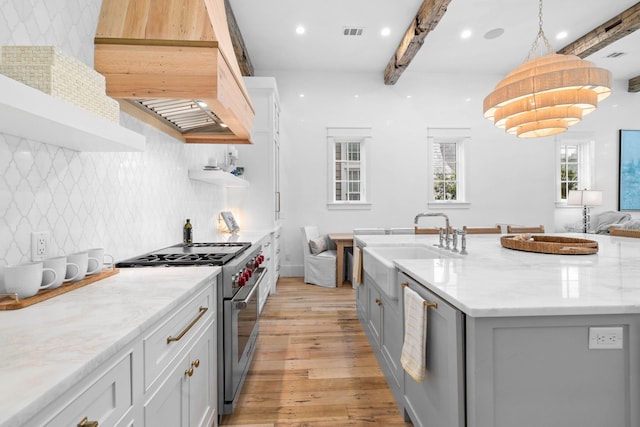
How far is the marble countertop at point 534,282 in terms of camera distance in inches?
40.6

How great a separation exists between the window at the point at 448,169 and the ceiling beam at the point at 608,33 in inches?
75.5

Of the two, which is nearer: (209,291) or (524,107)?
(209,291)

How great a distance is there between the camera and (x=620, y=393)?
3.45 feet

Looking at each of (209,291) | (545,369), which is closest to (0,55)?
(209,291)

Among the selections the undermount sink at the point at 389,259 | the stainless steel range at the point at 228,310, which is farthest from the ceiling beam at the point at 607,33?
the stainless steel range at the point at 228,310

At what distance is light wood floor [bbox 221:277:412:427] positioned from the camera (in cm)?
183

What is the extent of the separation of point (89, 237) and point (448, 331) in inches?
67.6

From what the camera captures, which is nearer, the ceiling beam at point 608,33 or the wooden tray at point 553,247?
the wooden tray at point 553,247

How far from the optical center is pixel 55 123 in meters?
0.97

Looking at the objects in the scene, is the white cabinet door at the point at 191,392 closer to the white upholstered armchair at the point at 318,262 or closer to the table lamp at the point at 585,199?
the white upholstered armchair at the point at 318,262

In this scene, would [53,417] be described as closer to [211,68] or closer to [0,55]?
[0,55]

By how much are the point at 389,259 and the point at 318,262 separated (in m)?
2.45

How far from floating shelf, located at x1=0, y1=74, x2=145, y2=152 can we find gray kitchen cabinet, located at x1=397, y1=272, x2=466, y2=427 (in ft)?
4.74

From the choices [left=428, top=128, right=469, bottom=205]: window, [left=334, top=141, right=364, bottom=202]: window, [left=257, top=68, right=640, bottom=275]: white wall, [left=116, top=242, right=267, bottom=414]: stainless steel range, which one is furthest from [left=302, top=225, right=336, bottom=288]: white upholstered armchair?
[left=116, top=242, right=267, bottom=414]: stainless steel range
